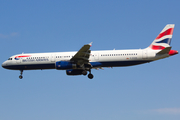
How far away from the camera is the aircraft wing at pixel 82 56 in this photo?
42688 millimetres

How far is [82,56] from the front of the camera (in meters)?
44.3

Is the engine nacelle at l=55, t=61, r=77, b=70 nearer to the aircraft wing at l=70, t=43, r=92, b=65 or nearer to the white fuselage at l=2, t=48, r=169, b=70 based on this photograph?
the aircraft wing at l=70, t=43, r=92, b=65

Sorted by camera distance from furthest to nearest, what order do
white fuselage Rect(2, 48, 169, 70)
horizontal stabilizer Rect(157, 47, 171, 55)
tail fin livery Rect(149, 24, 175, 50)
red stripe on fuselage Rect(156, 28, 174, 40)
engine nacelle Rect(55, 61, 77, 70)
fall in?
red stripe on fuselage Rect(156, 28, 174, 40) < tail fin livery Rect(149, 24, 175, 50) < white fuselage Rect(2, 48, 169, 70) < engine nacelle Rect(55, 61, 77, 70) < horizontal stabilizer Rect(157, 47, 171, 55)

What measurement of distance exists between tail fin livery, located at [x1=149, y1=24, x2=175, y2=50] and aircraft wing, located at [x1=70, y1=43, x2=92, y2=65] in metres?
9.88

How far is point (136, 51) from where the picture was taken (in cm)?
4569

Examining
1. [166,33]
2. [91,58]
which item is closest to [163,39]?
[166,33]

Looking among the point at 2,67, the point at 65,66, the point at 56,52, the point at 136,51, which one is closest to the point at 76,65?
the point at 65,66

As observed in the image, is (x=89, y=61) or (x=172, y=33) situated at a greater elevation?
(x=172, y=33)

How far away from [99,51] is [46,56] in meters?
7.93

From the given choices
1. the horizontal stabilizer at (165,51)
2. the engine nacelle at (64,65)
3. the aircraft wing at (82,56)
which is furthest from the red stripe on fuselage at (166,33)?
the engine nacelle at (64,65)

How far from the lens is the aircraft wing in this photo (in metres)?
42.7

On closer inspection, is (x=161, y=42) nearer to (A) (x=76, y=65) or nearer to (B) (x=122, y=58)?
(B) (x=122, y=58)

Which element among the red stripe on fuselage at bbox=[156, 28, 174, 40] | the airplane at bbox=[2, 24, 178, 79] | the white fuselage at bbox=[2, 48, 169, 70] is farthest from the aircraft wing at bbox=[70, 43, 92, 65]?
the red stripe on fuselage at bbox=[156, 28, 174, 40]

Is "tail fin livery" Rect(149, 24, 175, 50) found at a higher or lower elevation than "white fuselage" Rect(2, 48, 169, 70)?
higher
